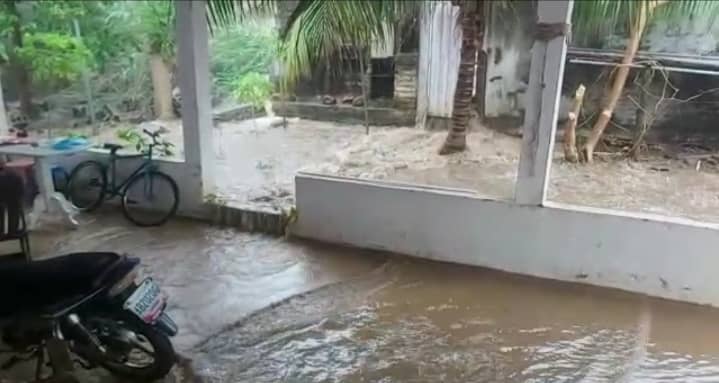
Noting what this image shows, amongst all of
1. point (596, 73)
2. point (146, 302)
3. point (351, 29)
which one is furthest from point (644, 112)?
point (146, 302)

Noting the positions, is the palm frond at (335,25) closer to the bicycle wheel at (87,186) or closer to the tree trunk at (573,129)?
the tree trunk at (573,129)

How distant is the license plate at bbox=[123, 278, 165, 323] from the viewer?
9.67ft

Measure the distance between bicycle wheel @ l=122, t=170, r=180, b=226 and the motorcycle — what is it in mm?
2306

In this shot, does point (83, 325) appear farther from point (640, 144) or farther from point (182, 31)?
point (640, 144)

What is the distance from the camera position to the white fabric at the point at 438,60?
4.82 metres

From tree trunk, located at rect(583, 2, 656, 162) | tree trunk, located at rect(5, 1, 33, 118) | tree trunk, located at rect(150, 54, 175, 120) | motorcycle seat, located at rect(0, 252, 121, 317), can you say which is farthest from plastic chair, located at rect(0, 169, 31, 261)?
tree trunk, located at rect(583, 2, 656, 162)

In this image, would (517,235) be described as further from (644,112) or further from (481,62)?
(481,62)

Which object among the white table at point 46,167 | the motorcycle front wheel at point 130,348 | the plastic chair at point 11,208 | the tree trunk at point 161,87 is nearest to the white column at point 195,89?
the tree trunk at point 161,87

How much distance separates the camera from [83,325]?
115 inches

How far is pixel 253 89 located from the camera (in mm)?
6152

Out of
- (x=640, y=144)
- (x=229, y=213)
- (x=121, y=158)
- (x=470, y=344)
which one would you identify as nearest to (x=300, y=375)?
(x=470, y=344)

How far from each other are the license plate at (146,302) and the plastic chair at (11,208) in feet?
4.19

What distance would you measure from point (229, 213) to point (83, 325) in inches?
94.4

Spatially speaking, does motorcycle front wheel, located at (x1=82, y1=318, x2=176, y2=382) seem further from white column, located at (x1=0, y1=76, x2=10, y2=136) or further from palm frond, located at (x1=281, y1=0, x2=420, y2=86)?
white column, located at (x1=0, y1=76, x2=10, y2=136)
